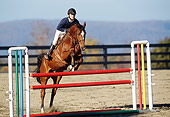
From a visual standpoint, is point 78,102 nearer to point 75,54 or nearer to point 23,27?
point 75,54

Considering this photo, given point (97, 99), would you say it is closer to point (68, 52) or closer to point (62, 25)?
point (68, 52)

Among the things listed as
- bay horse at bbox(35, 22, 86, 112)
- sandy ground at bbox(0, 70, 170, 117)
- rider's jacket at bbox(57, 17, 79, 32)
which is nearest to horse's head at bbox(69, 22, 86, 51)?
bay horse at bbox(35, 22, 86, 112)

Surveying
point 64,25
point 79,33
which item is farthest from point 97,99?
point 79,33

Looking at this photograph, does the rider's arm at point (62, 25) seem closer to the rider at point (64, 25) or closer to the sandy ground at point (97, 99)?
the rider at point (64, 25)

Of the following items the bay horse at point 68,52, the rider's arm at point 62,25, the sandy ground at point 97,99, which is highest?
the rider's arm at point 62,25

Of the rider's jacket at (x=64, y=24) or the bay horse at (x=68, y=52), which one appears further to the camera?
the rider's jacket at (x=64, y=24)

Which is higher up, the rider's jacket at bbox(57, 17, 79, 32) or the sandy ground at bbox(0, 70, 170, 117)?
the rider's jacket at bbox(57, 17, 79, 32)

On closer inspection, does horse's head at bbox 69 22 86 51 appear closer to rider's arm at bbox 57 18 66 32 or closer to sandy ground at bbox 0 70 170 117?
rider's arm at bbox 57 18 66 32

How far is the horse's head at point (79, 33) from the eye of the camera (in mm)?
8516

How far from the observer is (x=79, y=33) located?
861 cm

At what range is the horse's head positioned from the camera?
27.9ft

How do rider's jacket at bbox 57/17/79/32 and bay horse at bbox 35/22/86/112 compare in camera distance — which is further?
rider's jacket at bbox 57/17/79/32

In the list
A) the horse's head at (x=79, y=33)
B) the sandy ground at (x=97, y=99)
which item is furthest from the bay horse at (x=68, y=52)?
the sandy ground at (x=97, y=99)

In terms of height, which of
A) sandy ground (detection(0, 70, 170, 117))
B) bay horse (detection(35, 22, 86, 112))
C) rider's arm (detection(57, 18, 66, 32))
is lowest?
sandy ground (detection(0, 70, 170, 117))
